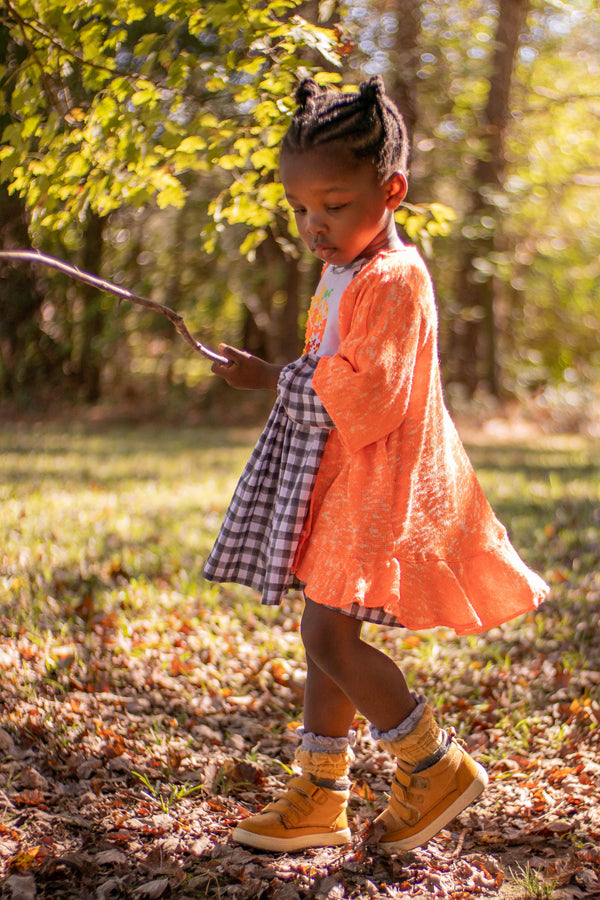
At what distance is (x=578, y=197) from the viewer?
14.9 meters

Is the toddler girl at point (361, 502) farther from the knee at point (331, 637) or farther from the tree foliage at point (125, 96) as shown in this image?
the tree foliage at point (125, 96)

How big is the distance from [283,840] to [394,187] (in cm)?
172

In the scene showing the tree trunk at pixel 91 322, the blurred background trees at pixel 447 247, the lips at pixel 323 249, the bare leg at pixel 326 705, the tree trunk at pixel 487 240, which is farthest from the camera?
the tree trunk at pixel 91 322

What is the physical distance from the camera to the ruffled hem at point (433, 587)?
6.25 ft

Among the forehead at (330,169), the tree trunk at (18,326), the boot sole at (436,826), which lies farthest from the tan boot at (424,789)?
the tree trunk at (18,326)

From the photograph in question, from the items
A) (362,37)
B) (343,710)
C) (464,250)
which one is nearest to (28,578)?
(343,710)

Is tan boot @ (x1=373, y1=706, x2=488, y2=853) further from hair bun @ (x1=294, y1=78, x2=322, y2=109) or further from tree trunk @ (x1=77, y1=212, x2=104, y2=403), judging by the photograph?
tree trunk @ (x1=77, y1=212, x2=104, y2=403)

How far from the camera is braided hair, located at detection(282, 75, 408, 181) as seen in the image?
1.89m

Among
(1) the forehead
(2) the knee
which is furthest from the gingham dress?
(1) the forehead

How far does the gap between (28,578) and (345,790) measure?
2.29 meters

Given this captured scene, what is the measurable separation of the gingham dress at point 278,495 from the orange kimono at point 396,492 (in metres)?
0.05

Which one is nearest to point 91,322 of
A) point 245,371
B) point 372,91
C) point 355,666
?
point 245,371

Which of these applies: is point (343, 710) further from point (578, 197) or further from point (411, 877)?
point (578, 197)

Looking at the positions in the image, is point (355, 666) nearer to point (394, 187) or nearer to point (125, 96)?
point (394, 187)
